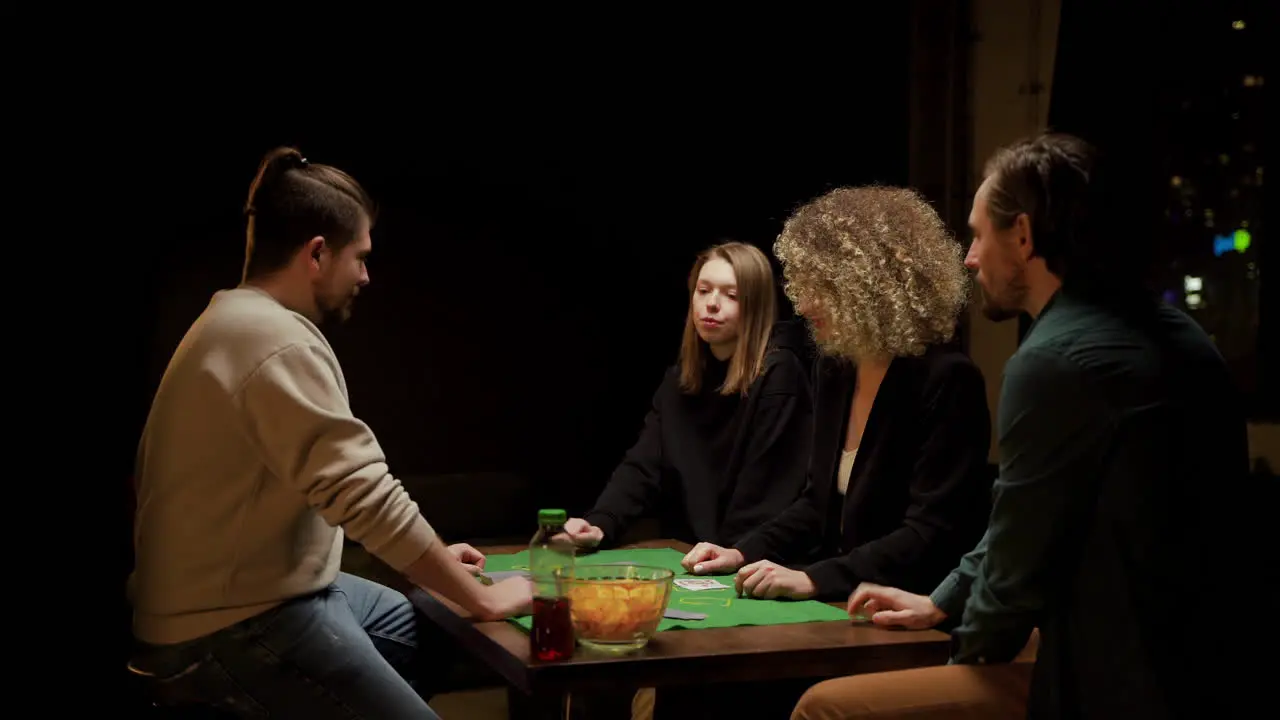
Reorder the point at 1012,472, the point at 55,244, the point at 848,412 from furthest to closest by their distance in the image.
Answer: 1. the point at 55,244
2. the point at 848,412
3. the point at 1012,472

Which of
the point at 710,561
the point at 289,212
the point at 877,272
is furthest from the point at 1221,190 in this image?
the point at 289,212

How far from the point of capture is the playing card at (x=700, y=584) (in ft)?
8.16

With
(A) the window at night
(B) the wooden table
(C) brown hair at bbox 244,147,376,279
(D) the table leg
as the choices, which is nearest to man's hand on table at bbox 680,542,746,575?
(D) the table leg

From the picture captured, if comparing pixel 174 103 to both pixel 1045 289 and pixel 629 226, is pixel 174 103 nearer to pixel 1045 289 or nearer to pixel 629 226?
pixel 629 226

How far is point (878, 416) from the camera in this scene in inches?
103

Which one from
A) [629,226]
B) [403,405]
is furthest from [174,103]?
[629,226]

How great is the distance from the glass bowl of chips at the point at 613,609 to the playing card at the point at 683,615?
19 centimetres

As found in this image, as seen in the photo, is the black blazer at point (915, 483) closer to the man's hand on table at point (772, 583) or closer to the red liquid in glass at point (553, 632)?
the man's hand on table at point (772, 583)

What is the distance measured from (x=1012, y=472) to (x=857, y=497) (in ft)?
2.60

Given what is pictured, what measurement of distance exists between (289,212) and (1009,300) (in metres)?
1.32

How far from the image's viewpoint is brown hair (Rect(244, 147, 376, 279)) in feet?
7.88

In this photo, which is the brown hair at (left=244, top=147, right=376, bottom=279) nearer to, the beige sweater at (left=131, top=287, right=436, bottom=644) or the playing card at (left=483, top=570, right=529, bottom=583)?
the beige sweater at (left=131, top=287, right=436, bottom=644)

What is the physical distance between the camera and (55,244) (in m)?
3.54

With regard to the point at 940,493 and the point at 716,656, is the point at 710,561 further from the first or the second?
the point at 716,656
